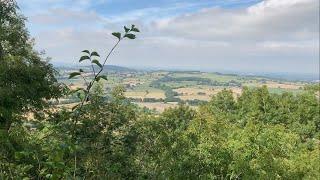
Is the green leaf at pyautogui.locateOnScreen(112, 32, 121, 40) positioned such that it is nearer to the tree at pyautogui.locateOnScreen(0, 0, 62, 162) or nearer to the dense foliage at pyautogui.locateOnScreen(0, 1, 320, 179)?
the dense foliage at pyautogui.locateOnScreen(0, 1, 320, 179)

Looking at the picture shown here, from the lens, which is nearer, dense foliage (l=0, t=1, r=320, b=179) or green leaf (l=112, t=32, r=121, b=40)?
green leaf (l=112, t=32, r=121, b=40)

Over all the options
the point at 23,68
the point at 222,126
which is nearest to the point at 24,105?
the point at 23,68

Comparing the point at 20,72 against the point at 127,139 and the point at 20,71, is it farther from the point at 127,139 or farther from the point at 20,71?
the point at 127,139

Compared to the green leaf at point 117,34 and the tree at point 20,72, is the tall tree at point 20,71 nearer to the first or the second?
the tree at point 20,72

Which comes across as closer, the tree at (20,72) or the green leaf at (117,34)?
the green leaf at (117,34)

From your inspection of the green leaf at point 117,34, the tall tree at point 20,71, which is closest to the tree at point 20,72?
the tall tree at point 20,71

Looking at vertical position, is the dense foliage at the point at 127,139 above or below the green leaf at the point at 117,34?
below

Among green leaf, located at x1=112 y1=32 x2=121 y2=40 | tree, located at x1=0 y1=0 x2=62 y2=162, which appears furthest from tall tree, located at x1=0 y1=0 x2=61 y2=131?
green leaf, located at x1=112 y1=32 x2=121 y2=40

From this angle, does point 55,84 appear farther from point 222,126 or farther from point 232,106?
point 232,106

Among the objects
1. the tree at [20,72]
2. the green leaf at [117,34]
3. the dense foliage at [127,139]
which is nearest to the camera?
the green leaf at [117,34]

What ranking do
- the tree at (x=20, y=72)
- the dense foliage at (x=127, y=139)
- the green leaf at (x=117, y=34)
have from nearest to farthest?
the green leaf at (x=117, y=34), the dense foliage at (x=127, y=139), the tree at (x=20, y=72)

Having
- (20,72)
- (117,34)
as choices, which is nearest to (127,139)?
(20,72)

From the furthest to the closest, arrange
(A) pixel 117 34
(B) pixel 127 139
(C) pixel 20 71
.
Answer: (B) pixel 127 139 < (C) pixel 20 71 < (A) pixel 117 34

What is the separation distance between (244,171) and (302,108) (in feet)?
147
